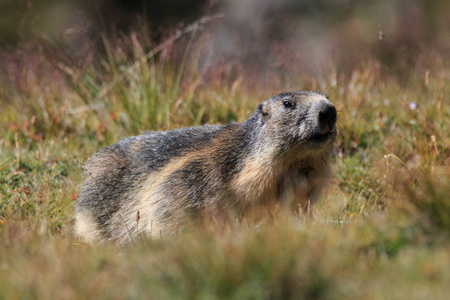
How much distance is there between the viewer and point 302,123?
4.35 meters

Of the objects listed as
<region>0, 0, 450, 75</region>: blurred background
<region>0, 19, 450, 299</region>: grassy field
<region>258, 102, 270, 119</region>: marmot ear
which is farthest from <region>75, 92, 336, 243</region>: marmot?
<region>0, 0, 450, 75</region>: blurred background

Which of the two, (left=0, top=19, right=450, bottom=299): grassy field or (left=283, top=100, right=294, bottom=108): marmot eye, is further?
(left=283, top=100, right=294, bottom=108): marmot eye

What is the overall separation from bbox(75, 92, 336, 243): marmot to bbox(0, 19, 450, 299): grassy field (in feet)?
0.90

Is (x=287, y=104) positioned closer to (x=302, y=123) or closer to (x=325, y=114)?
(x=302, y=123)

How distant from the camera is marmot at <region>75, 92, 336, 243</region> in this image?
4.32 metres

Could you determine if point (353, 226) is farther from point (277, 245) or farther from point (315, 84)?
point (315, 84)

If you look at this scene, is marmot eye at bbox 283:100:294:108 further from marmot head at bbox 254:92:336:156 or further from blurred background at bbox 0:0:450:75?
blurred background at bbox 0:0:450:75

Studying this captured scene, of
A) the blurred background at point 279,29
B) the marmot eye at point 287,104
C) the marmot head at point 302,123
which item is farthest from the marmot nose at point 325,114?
the blurred background at point 279,29

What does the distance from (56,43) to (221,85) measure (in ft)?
9.04

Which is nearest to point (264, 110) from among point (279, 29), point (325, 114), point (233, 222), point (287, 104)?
point (287, 104)

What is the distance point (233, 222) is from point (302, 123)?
1.14 meters

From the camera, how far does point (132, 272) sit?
2.92 m

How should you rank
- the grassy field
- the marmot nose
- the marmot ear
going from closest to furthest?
the grassy field
the marmot nose
the marmot ear

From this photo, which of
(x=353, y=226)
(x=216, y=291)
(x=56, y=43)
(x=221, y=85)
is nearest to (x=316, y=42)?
(x=221, y=85)
